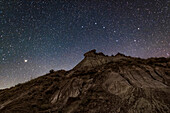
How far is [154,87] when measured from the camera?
332 inches

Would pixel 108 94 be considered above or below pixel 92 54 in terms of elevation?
below

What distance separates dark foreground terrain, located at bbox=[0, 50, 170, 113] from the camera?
278 inches

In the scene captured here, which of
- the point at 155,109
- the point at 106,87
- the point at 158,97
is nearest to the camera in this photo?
the point at 155,109

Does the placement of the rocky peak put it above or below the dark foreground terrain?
above

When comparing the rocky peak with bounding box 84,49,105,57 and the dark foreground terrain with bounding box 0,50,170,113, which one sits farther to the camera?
the rocky peak with bounding box 84,49,105,57

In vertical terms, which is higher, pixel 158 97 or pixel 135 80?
pixel 135 80

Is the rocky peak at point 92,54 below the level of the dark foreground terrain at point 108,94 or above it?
above

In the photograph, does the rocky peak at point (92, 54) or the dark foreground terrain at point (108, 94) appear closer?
the dark foreground terrain at point (108, 94)

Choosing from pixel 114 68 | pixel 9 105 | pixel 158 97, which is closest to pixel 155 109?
pixel 158 97

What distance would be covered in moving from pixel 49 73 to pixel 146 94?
502 inches

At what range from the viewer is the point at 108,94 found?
8508 mm

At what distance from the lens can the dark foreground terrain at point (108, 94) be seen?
7.07 m

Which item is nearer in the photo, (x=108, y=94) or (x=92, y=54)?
(x=108, y=94)

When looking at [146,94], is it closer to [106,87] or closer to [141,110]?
[141,110]
